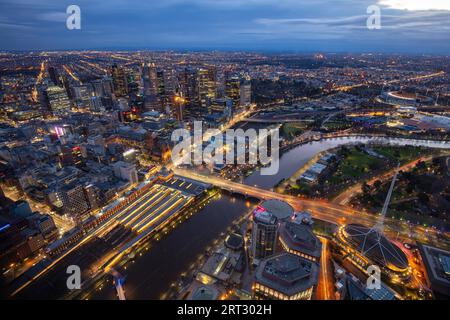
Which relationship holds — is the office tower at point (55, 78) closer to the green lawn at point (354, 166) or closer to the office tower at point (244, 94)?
the office tower at point (244, 94)

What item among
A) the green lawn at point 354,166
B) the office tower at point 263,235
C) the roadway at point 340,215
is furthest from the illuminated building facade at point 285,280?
the green lawn at point 354,166

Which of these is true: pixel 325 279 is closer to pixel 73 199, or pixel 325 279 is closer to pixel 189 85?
pixel 73 199

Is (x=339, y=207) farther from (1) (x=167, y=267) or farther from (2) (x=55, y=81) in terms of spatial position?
(2) (x=55, y=81)

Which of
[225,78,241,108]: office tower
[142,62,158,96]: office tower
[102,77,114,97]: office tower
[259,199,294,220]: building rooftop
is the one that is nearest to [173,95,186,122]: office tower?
[142,62,158,96]: office tower

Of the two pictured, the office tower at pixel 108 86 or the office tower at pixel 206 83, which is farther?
the office tower at pixel 108 86

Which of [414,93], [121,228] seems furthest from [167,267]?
[414,93]

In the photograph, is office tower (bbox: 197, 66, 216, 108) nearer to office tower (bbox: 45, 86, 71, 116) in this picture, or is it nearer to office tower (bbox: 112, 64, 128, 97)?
office tower (bbox: 112, 64, 128, 97)
